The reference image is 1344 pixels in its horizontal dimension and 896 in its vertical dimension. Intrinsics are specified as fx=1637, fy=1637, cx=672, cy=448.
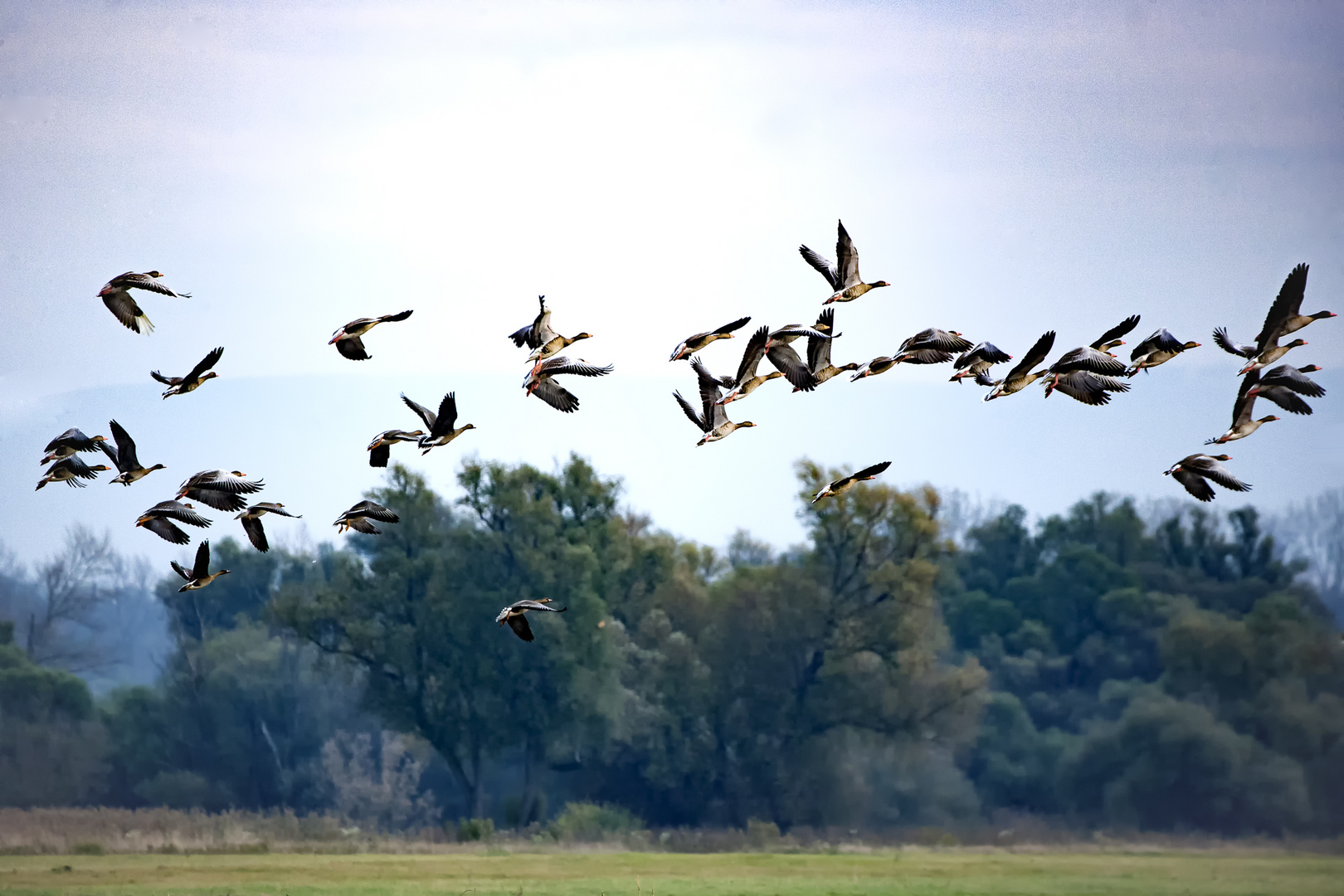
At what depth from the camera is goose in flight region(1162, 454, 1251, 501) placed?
1894cm

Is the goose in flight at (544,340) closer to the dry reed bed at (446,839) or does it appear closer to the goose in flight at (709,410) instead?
the goose in flight at (709,410)

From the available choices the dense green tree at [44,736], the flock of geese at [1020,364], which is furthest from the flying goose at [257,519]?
the dense green tree at [44,736]

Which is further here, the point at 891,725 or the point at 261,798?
the point at 261,798

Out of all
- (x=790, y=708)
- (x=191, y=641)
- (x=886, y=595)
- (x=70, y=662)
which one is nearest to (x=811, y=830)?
(x=790, y=708)

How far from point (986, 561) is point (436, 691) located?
26.9 m

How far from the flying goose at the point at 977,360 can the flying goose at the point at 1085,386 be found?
797 millimetres

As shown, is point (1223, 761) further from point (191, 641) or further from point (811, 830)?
point (191, 641)

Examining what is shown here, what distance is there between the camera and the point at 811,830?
55062 millimetres

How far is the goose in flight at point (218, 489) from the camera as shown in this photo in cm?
1802

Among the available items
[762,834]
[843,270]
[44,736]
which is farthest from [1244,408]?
[44,736]

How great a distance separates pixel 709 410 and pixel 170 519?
21.6 ft

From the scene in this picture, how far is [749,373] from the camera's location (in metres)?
19.8

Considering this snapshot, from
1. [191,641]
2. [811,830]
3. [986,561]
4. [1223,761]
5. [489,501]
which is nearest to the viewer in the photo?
[1223,761]

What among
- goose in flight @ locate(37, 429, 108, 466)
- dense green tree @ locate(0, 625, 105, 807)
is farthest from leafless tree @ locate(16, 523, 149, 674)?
goose in flight @ locate(37, 429, 108, 466)
